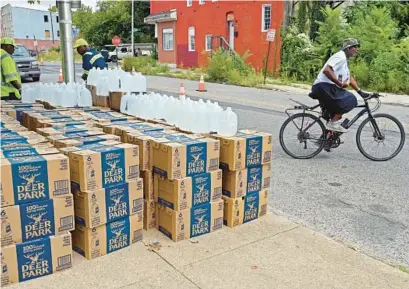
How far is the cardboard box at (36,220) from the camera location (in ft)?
10.3

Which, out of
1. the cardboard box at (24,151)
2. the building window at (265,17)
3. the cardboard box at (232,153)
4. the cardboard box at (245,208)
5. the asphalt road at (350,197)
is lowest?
the asphalt road at (350,197)

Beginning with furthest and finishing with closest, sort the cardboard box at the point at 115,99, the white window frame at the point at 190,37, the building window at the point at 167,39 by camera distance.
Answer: the building window at the point at 167,39 → the white window frame at the point at 190,37 → the cardboard box at the point at 115,99

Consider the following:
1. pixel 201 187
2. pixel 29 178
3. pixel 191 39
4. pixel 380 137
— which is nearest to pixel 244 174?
pixel 201 187

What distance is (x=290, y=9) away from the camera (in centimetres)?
2480

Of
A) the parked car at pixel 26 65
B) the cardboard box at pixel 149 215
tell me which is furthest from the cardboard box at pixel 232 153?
the parked car at pixel 26 65

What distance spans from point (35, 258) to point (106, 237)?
0.60 metres

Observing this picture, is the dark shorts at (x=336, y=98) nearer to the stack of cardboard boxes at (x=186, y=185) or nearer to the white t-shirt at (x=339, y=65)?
the white t-shirt at (x=339, y=65)

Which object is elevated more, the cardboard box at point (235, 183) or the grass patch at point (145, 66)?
the grass patch at point (145, 66)

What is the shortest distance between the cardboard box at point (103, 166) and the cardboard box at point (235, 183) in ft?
3.27

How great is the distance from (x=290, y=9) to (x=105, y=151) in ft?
76.8

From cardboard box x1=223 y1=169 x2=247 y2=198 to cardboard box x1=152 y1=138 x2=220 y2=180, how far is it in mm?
217

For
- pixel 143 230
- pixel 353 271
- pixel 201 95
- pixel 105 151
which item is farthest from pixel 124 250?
pixel 201 95

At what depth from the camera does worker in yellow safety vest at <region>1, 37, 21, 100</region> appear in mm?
6699

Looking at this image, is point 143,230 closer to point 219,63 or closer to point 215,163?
point 215,163
